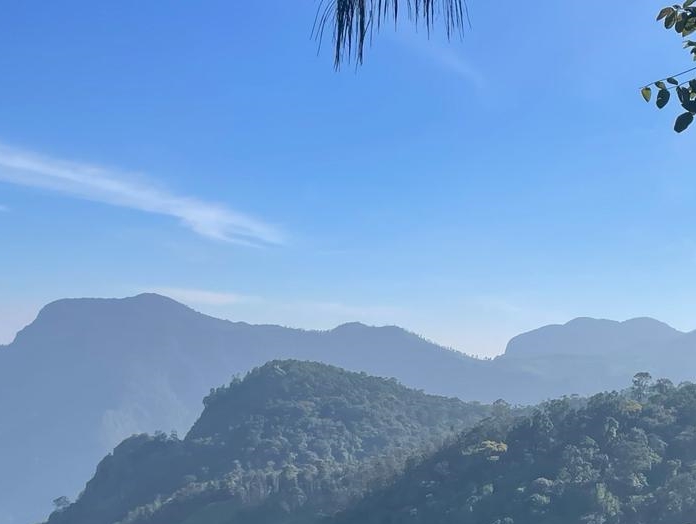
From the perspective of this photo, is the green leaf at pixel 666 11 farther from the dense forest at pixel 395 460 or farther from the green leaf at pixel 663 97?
the dense forest at pixel 395 460

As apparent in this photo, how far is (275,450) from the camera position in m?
61.8

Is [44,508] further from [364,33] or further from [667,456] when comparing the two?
[364,33]

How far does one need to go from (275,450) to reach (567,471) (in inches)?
1221

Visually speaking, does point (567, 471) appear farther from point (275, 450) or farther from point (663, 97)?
point (663, 97)

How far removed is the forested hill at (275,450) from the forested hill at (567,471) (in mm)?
3999

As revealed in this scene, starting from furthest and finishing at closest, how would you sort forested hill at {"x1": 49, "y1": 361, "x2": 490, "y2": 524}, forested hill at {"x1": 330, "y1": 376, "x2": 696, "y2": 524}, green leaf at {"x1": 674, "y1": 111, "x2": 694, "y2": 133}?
forested hill at {"x1": 49, "y1": 361, "x2": 490, "y2": 524}
forested hill at {"x1": 330, "y1": 376, "x2": 696, "y2": 524}
green leaf at {"x1": 674, "y1": 111, "x2": 694, "y2": 133}

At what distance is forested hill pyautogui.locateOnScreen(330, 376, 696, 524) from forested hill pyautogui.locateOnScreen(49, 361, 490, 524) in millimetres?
3999

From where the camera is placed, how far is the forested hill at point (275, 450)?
48.1 m

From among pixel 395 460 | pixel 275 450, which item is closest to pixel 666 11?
pixel 395 460

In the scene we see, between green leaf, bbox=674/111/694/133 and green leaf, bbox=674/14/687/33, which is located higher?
green leaf, bbox=674/14/687/33

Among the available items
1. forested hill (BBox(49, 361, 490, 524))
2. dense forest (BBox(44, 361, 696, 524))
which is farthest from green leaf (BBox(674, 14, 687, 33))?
forested hill (BBox(49, 361, 490, 524))

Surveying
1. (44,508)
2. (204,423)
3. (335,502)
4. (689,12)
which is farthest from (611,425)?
Result: (44,508)

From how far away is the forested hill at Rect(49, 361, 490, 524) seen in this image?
48094 millimetres

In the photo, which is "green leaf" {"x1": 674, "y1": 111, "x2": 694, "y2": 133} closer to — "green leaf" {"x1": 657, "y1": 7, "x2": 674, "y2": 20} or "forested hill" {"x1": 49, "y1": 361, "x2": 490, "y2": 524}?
"green leaf" {"x1": 657, "y1": 7, "x2": 674, "y2": 20}
